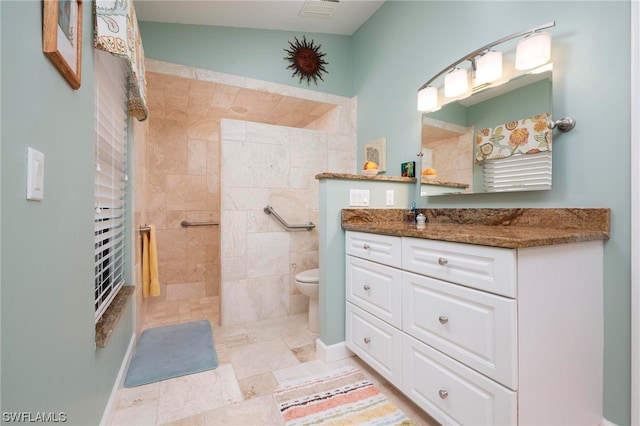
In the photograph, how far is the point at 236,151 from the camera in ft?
8.54

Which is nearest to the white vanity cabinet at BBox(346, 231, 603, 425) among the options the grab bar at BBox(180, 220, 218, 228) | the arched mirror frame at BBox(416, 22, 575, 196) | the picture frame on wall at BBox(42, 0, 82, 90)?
the arched mirror frame at BBox(416, 22, 575, 196)

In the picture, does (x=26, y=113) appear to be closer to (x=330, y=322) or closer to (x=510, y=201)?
(x=330, y=322)

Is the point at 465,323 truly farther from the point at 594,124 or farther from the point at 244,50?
the point at 244,50

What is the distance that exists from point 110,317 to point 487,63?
2468 millimetres

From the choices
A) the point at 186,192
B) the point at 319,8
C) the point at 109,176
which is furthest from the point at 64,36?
the point at 186,192

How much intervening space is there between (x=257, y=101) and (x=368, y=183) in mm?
1728

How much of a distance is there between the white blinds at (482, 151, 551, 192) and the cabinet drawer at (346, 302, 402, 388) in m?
1.03

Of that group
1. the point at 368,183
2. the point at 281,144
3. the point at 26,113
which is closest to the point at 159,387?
the point at 26,113

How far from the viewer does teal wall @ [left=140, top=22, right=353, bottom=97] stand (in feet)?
7.93

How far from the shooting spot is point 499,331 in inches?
39.0

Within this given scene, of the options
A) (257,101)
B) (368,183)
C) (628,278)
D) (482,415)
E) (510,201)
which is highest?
(257,101)

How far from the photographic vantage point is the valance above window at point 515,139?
1427 millimetres

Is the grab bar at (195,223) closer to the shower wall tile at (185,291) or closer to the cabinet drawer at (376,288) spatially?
the shower wall tile at (185,291)

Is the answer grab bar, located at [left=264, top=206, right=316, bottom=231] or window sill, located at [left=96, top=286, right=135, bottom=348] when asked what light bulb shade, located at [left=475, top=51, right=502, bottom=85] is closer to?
grab bar, located at [left=264, top=206, right=316, bottom=231]
